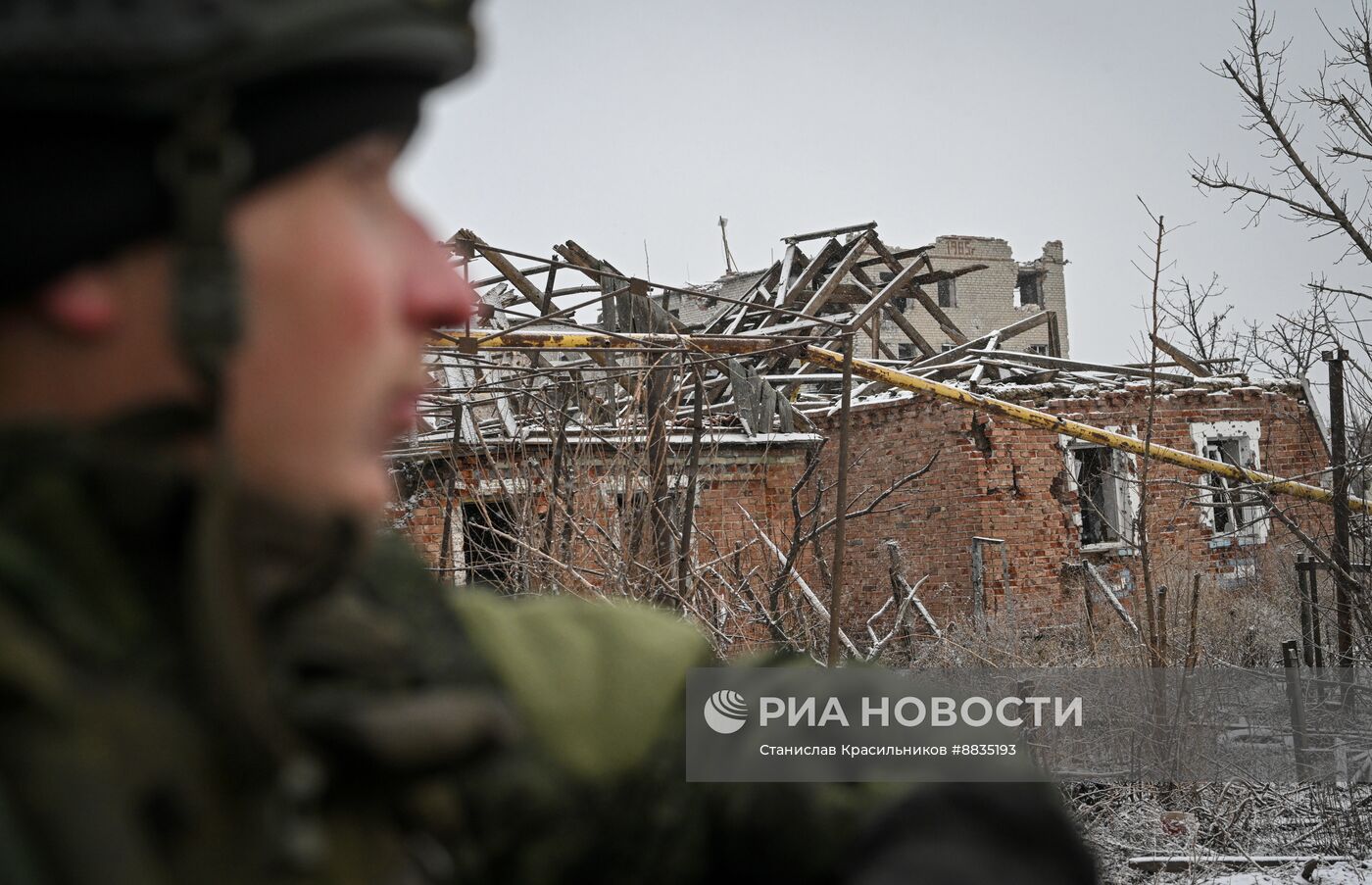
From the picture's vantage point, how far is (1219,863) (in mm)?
5410

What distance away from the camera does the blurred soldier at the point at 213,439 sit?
0.50 m

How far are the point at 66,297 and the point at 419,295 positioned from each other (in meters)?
0.18

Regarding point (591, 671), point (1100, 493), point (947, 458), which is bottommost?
point (591, 671)

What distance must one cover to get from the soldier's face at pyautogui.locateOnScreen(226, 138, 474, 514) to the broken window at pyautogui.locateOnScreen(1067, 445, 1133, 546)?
13550 mm

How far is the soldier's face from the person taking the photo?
56 centimetres

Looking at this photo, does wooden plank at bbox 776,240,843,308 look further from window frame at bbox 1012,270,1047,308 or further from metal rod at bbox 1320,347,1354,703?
window frame at bbox 1012,270,1047,308

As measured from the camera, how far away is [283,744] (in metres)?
0.55

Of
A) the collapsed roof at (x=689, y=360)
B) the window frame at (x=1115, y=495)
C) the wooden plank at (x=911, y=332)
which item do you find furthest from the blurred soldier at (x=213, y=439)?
the wooden plank at (x=911, y=332)

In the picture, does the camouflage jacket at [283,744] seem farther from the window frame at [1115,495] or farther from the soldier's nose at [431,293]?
the window frame at [1115,495]

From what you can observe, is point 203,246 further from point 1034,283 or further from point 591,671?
point 1034,283

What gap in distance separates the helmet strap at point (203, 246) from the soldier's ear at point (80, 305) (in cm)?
4

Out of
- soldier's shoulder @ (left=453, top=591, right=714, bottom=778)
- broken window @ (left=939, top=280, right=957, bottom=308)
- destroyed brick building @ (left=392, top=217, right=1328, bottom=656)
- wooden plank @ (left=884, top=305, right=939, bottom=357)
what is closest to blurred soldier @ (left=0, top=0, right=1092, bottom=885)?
soldier's shoulder @ (left=453, top=591, right=714, bottom=778)

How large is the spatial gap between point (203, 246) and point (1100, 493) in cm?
1448

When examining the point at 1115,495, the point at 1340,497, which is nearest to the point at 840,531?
the point at 1340,497
